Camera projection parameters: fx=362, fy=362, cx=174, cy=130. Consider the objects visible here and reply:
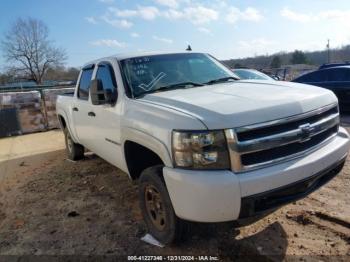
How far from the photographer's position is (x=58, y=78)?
68125 millimetres

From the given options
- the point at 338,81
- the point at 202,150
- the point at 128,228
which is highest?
the point at 202,150

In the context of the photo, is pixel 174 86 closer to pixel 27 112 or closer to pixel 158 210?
pixel 158 210

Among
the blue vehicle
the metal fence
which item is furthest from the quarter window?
the blue vehicle

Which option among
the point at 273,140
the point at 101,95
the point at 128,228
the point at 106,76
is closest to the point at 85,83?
the point at 106,76

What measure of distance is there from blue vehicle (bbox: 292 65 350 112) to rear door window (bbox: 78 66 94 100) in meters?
7.46

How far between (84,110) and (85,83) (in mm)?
572

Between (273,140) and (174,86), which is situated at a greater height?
(174,86)

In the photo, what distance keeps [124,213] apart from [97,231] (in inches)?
19.9

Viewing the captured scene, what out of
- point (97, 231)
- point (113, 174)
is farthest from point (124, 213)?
point (113, 174)

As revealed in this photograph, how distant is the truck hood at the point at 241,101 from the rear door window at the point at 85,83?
6.29 ft

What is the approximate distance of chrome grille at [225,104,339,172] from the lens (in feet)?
9.05

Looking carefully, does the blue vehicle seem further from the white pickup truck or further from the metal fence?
the metal fence

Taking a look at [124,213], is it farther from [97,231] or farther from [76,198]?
[76,198]

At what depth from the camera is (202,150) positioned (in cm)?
282
